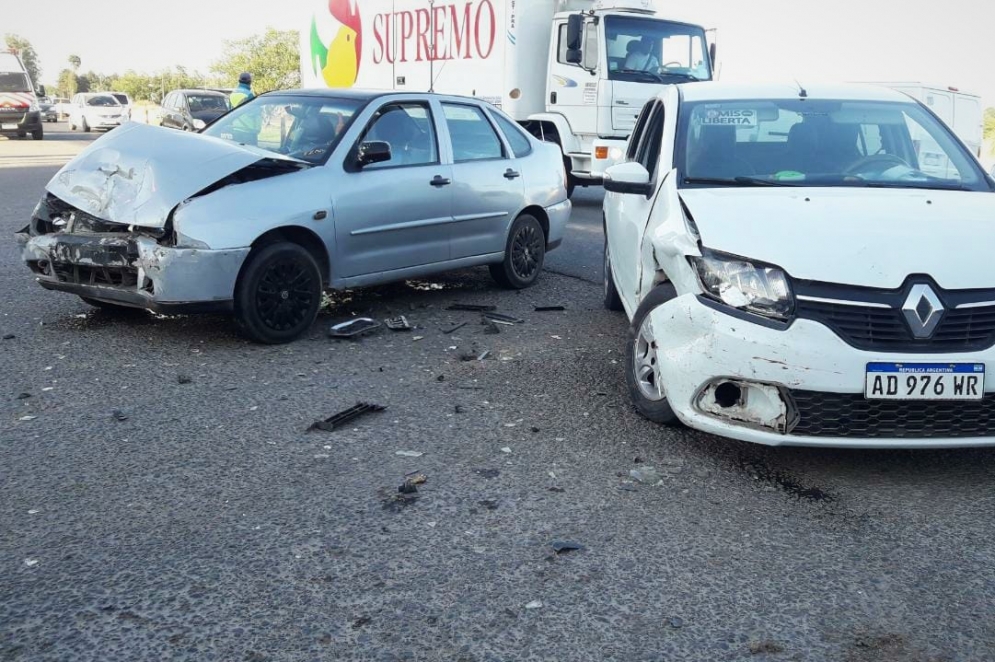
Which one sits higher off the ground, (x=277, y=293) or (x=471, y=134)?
(x=471, y=134)

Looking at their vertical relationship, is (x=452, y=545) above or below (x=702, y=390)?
below

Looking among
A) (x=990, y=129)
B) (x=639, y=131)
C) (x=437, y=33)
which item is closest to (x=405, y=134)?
(x=639, y=131)

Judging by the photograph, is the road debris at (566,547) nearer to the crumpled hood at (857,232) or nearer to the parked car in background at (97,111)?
the crumpled hood at (857,232)

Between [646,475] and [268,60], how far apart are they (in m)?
80.8

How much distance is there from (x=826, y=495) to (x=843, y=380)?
0.52 meters

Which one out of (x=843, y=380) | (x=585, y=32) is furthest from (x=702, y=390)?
(x=585, y=32)

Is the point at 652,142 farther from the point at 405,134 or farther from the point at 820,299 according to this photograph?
the point at 820,299

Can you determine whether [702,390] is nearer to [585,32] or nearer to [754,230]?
[754,230]

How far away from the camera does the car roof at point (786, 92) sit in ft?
19.0

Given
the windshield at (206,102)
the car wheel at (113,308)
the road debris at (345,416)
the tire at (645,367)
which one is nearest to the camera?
the tire at (645,367)

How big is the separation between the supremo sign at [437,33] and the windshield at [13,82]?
1915 cm

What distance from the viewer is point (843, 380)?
12.9ft

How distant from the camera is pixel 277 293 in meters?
6.42

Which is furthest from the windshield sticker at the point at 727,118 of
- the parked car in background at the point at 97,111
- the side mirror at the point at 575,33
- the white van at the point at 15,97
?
the parked car in background at the point at 97,111
